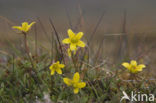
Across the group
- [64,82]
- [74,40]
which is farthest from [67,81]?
[74,40]

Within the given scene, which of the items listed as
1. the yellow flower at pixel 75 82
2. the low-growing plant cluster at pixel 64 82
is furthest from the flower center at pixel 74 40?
the yellow flower at pixel 75 82

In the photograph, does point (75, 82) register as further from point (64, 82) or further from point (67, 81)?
point (64, 82)

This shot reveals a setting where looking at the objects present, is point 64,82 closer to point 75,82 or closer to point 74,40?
point 75,82

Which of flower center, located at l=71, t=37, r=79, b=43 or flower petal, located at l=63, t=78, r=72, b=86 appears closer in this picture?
flower petal, located at l=63, t=78, r=72, b=86

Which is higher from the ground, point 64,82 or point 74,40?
point 74,40

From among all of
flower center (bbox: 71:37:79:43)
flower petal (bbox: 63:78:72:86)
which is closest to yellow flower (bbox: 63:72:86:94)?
flower petal (bbox: 63:78:72:86)

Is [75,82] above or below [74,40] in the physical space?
below

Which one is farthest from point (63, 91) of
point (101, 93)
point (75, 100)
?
point (101, 93)

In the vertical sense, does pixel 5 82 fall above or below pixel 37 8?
below

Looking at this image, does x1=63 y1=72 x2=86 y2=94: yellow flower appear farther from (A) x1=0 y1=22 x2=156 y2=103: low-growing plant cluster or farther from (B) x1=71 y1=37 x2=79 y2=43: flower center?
(B) x1=71 y1=37 x2=79 y2=43: flower center

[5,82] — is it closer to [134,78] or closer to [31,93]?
[31,93]

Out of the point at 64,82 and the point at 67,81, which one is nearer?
the point at 67,81
